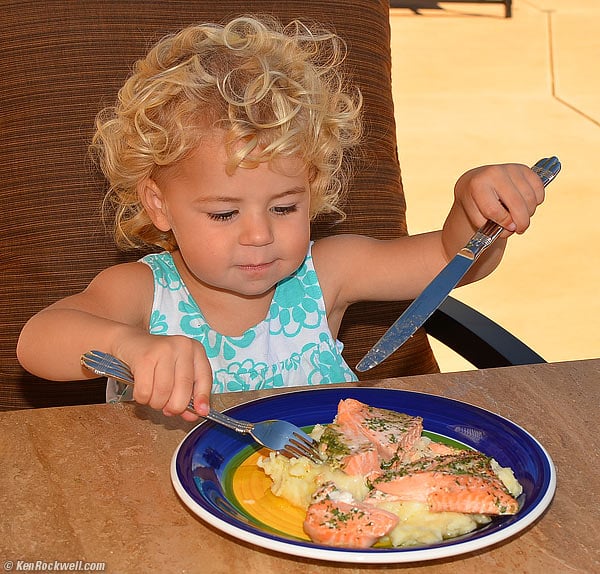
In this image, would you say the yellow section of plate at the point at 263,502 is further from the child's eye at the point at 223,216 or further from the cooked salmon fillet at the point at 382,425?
the child's eye at the point at 223,216

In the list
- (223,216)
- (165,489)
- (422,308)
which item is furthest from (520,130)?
(165,489)

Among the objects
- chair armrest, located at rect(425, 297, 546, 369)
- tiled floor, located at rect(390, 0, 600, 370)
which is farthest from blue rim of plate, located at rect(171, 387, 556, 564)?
tiled floor, located at rect(390, 0, 600, 370)

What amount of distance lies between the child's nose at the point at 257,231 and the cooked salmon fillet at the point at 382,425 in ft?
1.28

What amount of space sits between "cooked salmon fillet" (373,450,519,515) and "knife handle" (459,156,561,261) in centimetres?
38

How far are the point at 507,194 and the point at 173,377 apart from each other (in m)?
0.56

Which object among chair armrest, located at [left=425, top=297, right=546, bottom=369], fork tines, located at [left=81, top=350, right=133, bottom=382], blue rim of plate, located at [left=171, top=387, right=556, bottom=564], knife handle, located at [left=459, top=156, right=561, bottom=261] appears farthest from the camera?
chair armrest, located at [left=425, top=297, right=546, bottom=369]

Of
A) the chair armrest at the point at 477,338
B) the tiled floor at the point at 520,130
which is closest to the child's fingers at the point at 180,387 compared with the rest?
the chair armrest at the point at 477,338

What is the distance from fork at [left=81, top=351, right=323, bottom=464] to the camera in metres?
1.05

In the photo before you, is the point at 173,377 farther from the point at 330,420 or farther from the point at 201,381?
the point at 330,420

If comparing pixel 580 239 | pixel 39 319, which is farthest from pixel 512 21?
pixel 39 319

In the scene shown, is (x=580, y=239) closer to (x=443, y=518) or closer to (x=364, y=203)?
(x=364, y=203)

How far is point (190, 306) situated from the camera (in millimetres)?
1696

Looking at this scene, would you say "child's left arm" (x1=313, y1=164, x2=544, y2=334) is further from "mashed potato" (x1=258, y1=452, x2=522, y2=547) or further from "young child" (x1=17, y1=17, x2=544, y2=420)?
"mashed potato" (x1=258, y1=452, x2=522, y2=547)

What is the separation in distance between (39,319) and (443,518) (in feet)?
2.34
